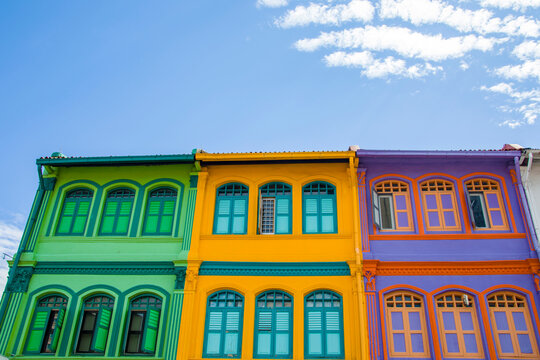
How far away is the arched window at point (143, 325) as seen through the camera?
12094mm

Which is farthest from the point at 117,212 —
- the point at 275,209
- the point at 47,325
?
the point at 275,209

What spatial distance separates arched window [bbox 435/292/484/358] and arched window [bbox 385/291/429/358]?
1.49ft

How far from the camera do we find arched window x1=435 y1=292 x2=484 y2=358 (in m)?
11.6

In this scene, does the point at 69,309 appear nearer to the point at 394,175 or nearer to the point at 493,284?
the point at 394,175

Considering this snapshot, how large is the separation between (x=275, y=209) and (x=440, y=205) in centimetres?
474

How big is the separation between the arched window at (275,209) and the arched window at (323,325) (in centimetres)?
212

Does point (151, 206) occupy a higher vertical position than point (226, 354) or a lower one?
higher

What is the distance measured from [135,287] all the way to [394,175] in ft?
26.3

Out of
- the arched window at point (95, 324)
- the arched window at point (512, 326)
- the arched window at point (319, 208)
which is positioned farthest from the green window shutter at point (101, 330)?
the arched window at point (512, 326)

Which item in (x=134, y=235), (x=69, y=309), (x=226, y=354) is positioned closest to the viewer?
(x=226, y=354)

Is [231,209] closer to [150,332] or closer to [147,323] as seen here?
[147,323]

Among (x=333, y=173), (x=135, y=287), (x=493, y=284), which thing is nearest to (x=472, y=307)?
(x=493, y=284)

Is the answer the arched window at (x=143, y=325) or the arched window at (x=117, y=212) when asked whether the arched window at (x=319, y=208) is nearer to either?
the arched window at (x=143, y=325)

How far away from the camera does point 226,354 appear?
1190 cm
